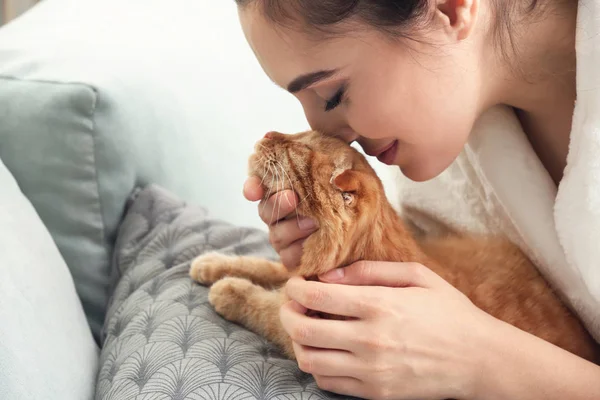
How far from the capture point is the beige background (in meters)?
1.98

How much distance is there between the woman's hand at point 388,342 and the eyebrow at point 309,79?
28 centimetres

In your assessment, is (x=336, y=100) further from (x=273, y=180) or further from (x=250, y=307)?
(x=250, y=307)

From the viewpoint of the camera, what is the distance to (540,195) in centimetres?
95

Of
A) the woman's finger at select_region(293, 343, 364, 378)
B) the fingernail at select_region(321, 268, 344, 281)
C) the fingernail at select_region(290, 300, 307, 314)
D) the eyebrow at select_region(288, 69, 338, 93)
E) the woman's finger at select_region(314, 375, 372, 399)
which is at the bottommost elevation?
the woman's finger at select_region(314, 375, 372, 399)

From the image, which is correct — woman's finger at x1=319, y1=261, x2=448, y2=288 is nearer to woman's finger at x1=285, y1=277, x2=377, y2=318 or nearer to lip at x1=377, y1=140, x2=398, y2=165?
woman's finger at x1=285, y1=277, x2=377, y2=318

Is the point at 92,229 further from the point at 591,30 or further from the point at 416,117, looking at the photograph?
the point at 591,30

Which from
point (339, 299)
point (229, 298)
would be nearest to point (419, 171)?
point (339, 299)

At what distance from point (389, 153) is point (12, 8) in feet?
5.61

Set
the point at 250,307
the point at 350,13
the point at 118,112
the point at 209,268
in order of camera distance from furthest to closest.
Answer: the point at 118,112 < the point at 209,268 < the point at 250,307 < the point at 350,13

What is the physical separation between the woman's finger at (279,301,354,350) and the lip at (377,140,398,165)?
29cm

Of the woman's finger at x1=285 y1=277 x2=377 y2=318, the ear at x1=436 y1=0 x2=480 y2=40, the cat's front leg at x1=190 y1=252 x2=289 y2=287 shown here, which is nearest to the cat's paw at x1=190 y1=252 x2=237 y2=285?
the cat's front leg at x1=190 y1=252 x2=289 y2=287

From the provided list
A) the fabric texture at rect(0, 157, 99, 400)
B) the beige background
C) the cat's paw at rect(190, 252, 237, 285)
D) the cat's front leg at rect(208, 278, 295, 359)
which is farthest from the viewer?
the beige background

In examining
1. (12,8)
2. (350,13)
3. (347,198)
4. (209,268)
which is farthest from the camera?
(12,8)

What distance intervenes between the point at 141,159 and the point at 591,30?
0.94 metres
